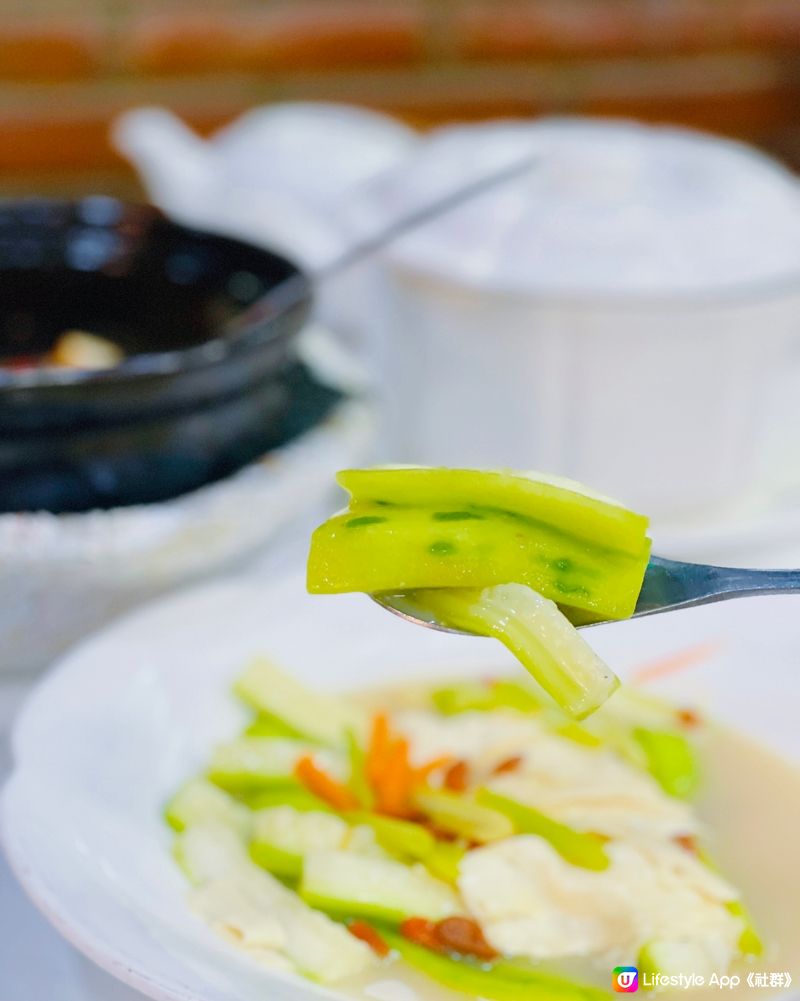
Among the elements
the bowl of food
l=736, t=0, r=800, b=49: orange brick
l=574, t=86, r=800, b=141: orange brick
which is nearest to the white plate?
the bowl of food

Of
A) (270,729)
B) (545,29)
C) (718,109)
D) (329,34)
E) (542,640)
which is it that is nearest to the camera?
(542,640)

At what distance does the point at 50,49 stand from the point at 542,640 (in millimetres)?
1591

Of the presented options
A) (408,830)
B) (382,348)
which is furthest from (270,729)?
(382,348)

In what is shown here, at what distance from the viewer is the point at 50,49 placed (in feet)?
5.85

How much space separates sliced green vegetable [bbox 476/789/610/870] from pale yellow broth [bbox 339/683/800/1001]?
0.18 feet

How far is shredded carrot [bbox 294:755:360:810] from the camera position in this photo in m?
0.62

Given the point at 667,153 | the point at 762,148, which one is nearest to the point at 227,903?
the point at 667,153

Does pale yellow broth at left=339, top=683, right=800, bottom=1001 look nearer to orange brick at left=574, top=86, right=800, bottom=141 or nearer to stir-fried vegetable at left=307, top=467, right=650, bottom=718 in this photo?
stir-fried vegetable at left=307, top=467, right=650, bottom=718

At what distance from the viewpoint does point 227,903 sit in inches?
21.0

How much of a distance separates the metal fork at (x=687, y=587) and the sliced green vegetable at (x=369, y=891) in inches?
5.2

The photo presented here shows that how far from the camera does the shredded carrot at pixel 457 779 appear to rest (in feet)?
2.07

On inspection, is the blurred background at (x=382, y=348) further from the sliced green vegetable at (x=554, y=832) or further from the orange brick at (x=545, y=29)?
the orange brick at (x=545, y=29)

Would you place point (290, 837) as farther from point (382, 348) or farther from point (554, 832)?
point (382, 348)

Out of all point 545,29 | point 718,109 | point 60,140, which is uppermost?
point 545,29
